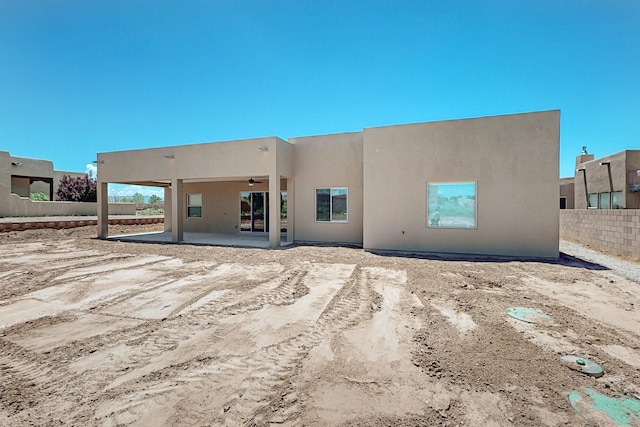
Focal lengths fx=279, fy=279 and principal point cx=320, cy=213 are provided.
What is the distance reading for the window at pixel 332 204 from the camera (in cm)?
1188

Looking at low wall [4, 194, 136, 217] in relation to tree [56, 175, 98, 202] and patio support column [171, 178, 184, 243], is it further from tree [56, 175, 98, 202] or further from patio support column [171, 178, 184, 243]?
patio support column [171, 178, 184, 243]

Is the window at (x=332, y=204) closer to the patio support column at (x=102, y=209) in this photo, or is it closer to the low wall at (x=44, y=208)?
the patio support column at (x=102, y=209)

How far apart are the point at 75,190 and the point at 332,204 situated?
24449 millimetres

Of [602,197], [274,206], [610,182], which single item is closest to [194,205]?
[274,206]

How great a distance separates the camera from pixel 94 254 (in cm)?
951

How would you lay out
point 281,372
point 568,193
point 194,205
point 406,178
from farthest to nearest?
point 568,193 → point 194,205 → point 406,178 → point 281,372

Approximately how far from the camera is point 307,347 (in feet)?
10.7

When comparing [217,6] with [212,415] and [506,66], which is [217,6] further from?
[212,415]

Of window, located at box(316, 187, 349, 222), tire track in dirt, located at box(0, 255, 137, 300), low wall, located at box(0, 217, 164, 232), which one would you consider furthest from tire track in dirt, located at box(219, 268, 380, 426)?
low wall, located at box(0, 217, 164, 232)

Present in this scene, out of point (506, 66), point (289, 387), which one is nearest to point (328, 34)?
point (506, 66)

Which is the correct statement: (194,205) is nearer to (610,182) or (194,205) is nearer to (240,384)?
(240,384)

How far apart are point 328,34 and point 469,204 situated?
7546 millimetres

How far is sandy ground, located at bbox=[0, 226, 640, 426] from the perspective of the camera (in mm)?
2223

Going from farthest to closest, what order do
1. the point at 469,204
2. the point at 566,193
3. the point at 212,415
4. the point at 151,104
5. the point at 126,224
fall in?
the point at 566,193
the point at 126,224
the point at 151,104
the point at 469,204
the point at 212,415
